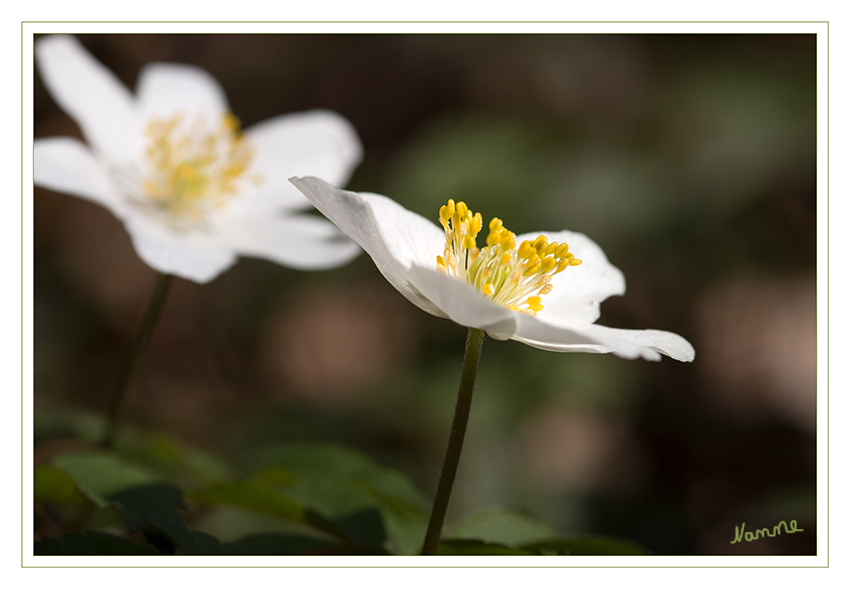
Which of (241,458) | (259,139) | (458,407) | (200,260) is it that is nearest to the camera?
(458,407)

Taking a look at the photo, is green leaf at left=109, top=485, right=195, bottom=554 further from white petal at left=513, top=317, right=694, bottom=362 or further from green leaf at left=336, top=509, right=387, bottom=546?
white petal at left=513, top=317, right=694, bottom=362

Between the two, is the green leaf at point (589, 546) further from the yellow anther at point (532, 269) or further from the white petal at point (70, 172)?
the white petal at point (70, 172)

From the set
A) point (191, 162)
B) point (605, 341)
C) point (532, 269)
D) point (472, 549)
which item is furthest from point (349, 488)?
point (191, 162)

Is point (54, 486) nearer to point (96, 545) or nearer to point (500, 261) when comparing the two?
point (96, 545)

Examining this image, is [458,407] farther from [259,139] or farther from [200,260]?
[259,139]
